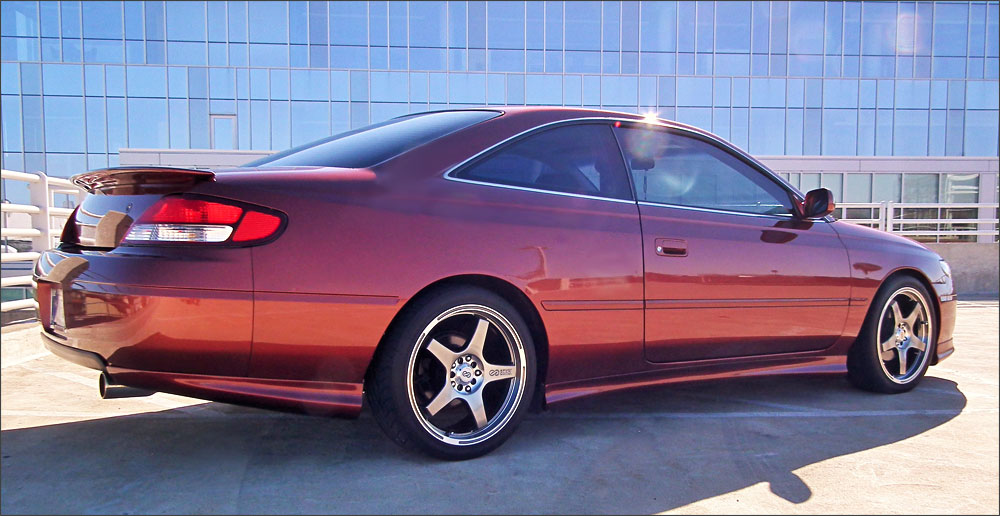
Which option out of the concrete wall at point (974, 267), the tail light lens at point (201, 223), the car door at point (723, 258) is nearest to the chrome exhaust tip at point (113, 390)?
the tail light lens at point (201, 223)

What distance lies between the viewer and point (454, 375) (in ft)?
9.91

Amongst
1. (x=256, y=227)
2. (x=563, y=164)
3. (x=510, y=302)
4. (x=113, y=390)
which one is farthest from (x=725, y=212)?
(x=113, y=390)

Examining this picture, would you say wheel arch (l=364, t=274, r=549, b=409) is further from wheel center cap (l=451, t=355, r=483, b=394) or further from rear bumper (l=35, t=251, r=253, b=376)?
rear bumper (l=35, t=251, r=253, b=376)

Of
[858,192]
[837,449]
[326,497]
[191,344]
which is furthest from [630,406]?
[858,192]

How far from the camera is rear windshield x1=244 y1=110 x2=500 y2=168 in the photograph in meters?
3.08

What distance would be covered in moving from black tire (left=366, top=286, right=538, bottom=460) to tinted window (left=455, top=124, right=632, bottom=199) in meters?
0.54

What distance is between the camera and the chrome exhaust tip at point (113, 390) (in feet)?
8.57

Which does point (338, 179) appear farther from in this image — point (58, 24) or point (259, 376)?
point (58, 24)

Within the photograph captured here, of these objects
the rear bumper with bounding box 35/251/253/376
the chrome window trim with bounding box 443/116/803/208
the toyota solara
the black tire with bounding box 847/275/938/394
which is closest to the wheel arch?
the toyota solara

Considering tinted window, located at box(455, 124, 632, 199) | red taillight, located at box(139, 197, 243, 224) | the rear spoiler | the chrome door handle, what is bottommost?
the chrome door handle

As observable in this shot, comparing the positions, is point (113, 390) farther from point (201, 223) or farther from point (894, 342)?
point (894, 342)

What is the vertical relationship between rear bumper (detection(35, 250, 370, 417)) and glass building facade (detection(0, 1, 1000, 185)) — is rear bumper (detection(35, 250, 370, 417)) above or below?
below

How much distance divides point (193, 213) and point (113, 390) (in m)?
0.73

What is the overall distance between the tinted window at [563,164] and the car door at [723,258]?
0.37ft
